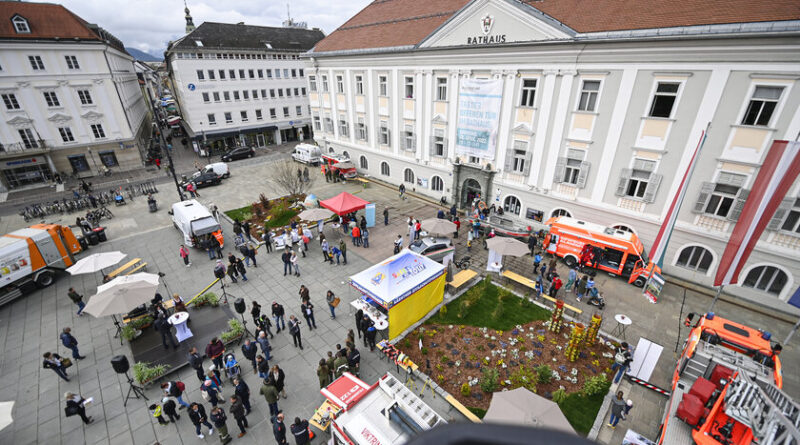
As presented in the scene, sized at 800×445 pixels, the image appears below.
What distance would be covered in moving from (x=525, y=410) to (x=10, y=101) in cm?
4442

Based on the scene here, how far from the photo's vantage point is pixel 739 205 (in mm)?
15641

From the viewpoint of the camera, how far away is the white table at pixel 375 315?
13.8 meters

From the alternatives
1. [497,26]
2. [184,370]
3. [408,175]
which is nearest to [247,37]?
[408,175]

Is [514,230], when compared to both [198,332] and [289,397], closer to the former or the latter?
[289,397]

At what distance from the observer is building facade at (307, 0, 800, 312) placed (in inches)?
578

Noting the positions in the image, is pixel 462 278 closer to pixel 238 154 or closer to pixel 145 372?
pixel 145 372

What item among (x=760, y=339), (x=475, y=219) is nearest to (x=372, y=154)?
(x=475, y=219)

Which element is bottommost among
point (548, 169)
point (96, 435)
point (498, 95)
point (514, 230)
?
point (96, 435)

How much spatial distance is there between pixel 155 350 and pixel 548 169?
2175 centimetres

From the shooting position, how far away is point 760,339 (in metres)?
11.4

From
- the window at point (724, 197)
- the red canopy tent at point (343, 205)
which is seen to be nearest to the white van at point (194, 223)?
the red canopy tent at point (343, 205)

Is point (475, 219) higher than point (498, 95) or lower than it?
lower

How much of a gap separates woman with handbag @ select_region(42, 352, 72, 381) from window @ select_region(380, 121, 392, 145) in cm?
2468

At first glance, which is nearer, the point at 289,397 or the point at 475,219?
the point at 289,397
